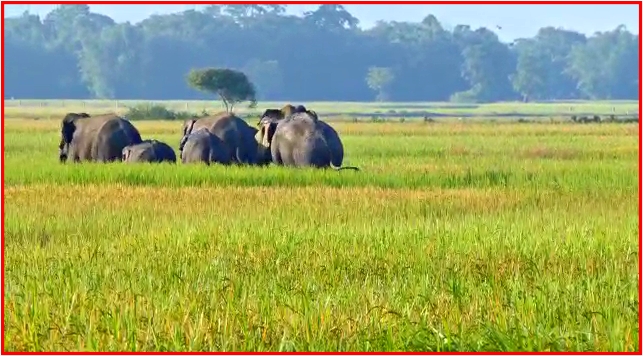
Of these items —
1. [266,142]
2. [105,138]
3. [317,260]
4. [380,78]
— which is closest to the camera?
[317,260]

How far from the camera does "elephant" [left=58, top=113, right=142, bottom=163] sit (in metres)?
26.9

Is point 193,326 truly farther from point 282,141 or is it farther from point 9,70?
point 9,70

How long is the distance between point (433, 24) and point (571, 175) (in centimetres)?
13211

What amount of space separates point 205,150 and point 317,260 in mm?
14659

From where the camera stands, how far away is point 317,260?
1095 cm

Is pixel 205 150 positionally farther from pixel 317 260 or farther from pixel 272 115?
pixel 317 260

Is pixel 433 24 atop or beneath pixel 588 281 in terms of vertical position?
atop

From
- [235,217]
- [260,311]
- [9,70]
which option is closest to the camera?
[260,311]

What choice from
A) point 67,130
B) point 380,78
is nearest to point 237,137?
point 67,130

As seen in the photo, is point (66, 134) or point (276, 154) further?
point (66, 134)

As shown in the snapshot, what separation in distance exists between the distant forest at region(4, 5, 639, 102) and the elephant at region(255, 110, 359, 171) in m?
106

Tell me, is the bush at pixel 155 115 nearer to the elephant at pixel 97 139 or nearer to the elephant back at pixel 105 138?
the elephant at pixel 97 139

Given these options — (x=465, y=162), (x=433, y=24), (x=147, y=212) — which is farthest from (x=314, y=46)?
(x=147, y=212)

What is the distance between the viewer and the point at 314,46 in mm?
133000
